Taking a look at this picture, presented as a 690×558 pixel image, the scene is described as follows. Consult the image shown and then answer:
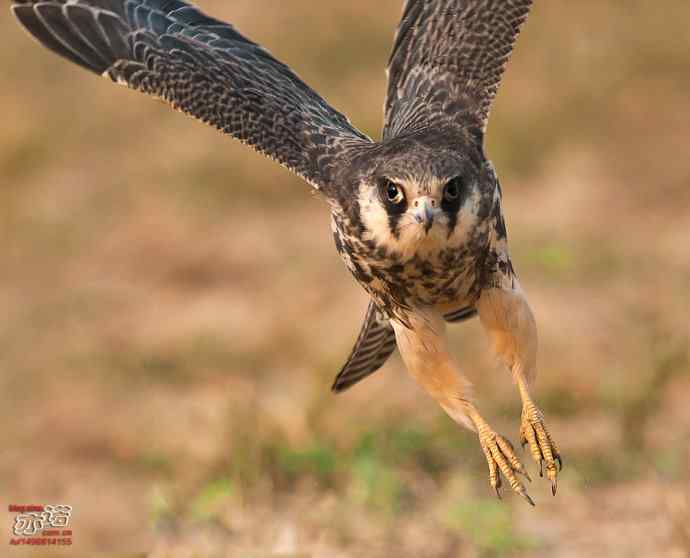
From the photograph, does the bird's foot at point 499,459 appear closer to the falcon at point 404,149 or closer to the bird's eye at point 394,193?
the falcon at point 404,149

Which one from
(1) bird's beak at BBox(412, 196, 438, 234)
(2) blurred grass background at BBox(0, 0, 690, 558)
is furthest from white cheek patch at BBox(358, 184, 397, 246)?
(2) blurred grass background at BBox(0, 0, 690, 558)

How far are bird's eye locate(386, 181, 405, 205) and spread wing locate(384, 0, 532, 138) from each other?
73 centimetres

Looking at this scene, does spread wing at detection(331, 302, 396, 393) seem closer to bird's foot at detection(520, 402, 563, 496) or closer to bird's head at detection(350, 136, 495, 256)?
bird's foot at detection(520, 402, 563, 496)

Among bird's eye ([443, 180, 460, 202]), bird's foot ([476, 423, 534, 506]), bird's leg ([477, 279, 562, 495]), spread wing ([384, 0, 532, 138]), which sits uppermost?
spread wing ([384, 0, 532, 138])

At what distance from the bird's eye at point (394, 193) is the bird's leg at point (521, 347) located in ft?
2.28

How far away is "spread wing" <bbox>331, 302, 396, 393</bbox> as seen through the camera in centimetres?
648

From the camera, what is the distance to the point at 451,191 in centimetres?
533

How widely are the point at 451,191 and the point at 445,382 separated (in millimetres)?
983

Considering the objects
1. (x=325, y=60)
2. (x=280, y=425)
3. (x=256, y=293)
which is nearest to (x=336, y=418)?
(x=280, y=425)

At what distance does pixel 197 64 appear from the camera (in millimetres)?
6738

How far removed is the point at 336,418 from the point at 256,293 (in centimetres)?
355

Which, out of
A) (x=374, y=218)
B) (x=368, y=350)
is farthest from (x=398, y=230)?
(x=368, y=350)

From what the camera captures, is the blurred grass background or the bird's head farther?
the blurred grass background

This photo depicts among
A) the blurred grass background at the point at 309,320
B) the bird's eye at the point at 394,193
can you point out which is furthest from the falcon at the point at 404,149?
the blurred grass background at the point at 309,320
